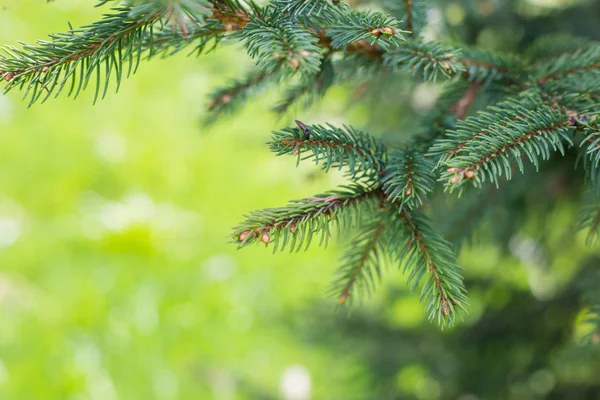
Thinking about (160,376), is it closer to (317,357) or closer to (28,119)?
(317,357)

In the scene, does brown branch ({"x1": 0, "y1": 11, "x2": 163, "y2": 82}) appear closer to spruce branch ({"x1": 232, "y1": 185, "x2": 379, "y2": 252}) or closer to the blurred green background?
spruce branch ({"x1": 232, "y1": 185, "x2": 379, "y2": 252})

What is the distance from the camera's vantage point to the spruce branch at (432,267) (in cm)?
58

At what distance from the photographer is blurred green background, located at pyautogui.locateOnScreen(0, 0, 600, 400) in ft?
4.80

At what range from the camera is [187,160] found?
9.55 feet

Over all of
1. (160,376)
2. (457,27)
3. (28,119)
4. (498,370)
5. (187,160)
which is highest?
(28,119)

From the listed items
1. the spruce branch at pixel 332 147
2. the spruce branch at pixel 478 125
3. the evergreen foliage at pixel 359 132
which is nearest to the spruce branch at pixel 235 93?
the evergreen foliage at pixel 359 132

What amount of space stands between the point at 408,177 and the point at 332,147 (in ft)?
0.31

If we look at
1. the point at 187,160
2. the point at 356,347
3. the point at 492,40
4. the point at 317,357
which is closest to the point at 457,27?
the point at 492,40

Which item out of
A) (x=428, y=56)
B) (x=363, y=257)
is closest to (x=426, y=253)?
(x=363, y=257)

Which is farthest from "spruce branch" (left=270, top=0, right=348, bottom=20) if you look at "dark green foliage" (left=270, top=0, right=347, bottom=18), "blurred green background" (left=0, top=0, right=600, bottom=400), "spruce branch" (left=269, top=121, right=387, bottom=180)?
"blurred green background" (left=0, top=0, right=600, bottom=400)

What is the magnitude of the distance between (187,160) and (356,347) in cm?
173

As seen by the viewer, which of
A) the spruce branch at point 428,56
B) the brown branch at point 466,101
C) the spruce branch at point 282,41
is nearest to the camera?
the spruce branch at point 282,41

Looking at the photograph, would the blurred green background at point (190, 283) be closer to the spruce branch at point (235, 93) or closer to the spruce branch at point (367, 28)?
the spruce branch at point (235, 93)

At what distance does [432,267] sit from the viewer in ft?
1.99
